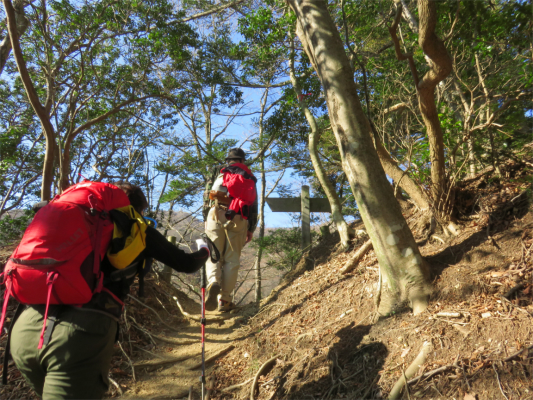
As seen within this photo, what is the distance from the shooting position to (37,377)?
1872 millimetres

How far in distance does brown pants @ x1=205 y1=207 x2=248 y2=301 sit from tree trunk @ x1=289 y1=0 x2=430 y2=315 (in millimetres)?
2489

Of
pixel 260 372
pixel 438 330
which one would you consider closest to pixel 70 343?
pixel 260 372

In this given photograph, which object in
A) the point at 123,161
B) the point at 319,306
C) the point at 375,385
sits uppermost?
the point at 123,161

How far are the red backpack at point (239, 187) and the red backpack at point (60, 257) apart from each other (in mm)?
3045

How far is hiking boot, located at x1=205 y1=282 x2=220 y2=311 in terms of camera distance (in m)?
4.79

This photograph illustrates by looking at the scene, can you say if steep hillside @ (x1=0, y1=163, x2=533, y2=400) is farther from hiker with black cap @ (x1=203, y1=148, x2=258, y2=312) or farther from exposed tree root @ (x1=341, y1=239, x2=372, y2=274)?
hiker with black cap @ (x1=203, y1=148, x2=258, y2=312)

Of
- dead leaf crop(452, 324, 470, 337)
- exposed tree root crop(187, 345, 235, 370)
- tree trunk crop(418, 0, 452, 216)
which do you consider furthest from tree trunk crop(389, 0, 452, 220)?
A: exposed tree root crop(187, 345, 235, 370)

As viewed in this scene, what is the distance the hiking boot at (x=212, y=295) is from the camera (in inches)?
189

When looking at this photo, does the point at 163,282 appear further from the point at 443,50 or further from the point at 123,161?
the point at 123,161

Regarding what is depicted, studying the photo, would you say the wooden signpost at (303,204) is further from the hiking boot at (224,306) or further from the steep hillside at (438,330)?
the steep hillside at (438,330)

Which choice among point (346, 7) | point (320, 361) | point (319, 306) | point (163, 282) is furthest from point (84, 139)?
point (320, 361)

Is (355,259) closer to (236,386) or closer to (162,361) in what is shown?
(236,386)

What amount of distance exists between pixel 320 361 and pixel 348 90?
2.49m

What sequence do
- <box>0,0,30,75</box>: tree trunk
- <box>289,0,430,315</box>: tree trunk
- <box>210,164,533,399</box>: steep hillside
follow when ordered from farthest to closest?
<box>0,0,30,75</box>: tree trunk
<box>289,0,430,315</box>: tree trunk
<box>210,164,533,399</box>: steep hillside
